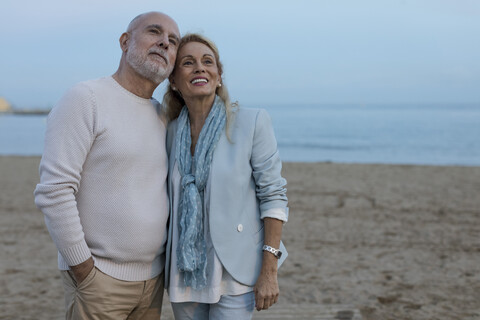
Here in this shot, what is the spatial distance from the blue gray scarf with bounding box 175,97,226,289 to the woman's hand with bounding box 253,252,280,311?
257mm

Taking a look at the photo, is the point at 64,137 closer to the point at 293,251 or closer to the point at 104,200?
the point at 104,200

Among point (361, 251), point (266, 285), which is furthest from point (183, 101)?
point (361, 251)

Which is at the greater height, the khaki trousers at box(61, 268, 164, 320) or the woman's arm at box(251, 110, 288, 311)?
the woman's arm at box(251, 110, 288, 311)

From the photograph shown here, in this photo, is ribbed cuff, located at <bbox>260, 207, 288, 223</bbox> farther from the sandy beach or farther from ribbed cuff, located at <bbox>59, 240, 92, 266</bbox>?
the sandy beach

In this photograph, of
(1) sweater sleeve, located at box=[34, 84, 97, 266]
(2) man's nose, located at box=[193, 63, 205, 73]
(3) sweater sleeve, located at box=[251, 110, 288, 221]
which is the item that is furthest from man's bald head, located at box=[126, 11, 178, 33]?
(3) sweater sleeve, located at box=[251, 110, 288, 221]

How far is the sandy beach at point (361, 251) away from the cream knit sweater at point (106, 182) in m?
2.38

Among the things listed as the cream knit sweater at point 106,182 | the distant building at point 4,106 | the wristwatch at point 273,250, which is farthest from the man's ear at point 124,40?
the distant building at point 4,106

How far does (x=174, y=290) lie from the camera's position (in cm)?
232

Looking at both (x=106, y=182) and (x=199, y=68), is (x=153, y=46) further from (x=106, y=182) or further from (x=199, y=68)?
(x=106, y=182)

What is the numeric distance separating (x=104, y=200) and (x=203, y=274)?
557mm

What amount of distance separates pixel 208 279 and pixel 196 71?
97 centimetres

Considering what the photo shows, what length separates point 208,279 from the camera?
228cm

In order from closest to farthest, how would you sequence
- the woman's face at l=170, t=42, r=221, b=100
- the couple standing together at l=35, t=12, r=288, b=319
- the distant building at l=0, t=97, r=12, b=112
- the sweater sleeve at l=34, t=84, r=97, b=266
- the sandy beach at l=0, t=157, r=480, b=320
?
the sweater sleeve at l=34, t=84, r=97, b=266, the couple standing together at l=35, t=12, r=288, b=319, the woman's face at l=170, t=42, r=221, b=100, the sandy beach at l=0, t=157, r=480, b=320, the distant building at l=0, t=97, r=12, b=112

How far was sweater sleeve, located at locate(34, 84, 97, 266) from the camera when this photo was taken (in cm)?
207
